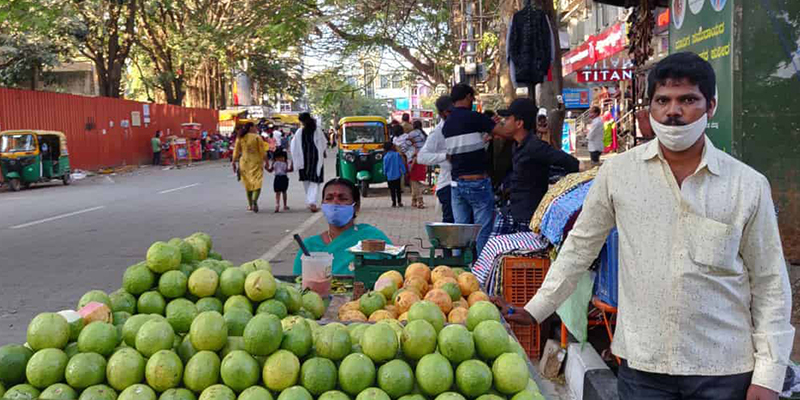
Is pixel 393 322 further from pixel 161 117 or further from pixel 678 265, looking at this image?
pixel 161 117

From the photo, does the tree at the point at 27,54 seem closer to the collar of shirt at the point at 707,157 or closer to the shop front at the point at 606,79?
the shop front at the point at 606,79

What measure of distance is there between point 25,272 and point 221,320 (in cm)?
732

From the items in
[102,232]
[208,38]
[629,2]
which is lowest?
[102,232]

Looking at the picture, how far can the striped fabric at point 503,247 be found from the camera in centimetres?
563

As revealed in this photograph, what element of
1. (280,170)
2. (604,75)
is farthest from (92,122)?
(604,75)

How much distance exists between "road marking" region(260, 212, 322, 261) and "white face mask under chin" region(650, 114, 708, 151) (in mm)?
7535

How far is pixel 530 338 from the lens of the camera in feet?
19.0

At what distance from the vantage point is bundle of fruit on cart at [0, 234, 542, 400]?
2.42 metres

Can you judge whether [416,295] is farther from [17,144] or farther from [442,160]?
[17,144]

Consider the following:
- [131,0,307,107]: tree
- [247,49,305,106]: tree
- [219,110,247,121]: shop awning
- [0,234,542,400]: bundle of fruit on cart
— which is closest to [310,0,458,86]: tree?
[131,0,307,107]: tree

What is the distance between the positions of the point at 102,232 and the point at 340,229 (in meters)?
8.19

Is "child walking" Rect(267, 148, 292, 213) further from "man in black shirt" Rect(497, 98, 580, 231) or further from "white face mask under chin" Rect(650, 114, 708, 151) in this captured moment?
"white face mask under chin" Rect(650, 114, 708, 151)

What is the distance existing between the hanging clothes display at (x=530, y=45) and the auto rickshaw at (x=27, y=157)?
17.6 m

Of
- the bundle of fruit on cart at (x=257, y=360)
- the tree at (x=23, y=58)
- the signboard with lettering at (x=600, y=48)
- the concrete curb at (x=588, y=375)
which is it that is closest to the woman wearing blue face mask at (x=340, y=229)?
the concrete curb at (x=588, y=375)
